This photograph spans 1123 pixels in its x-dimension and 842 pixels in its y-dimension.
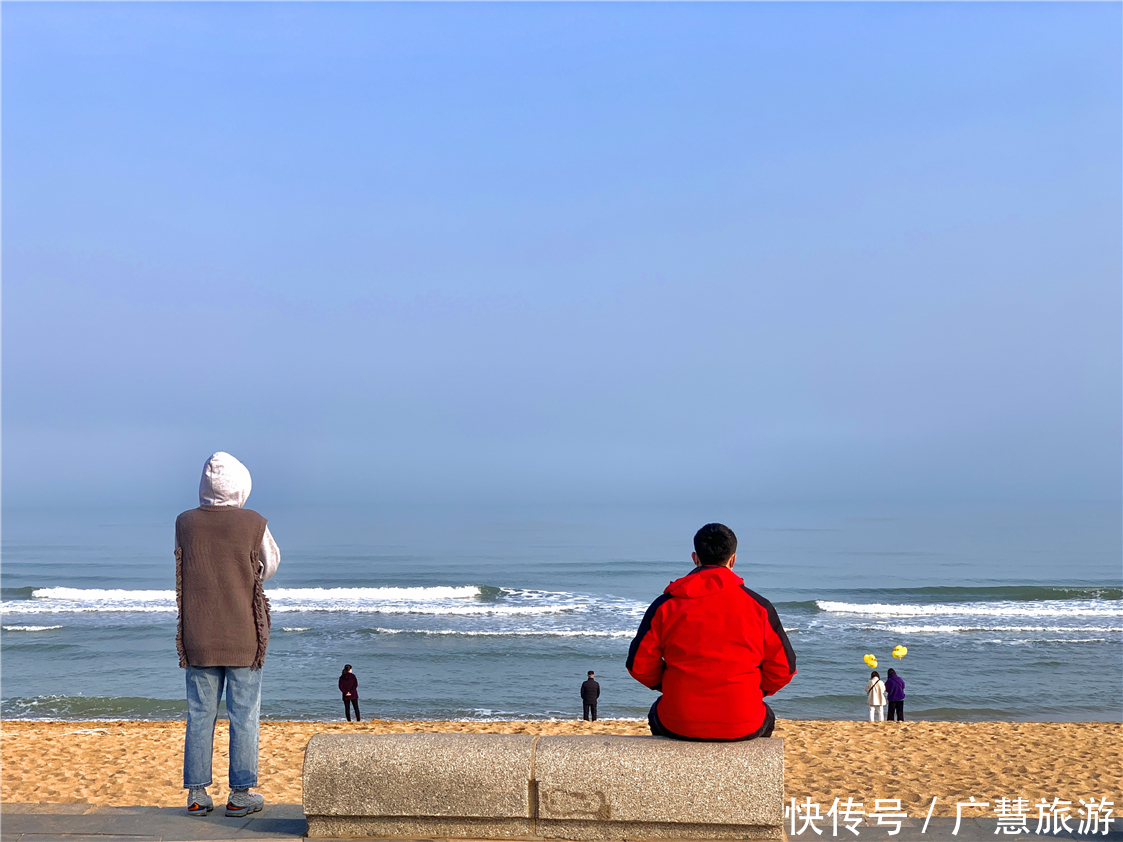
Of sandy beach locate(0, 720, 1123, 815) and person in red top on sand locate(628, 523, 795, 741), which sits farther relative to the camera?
sandy beach locate(0, 720, 1123, 815)

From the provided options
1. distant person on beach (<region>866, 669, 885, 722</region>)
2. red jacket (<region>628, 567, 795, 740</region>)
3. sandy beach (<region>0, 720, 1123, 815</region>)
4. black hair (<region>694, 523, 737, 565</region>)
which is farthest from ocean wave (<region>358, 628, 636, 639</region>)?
black hair (<region>694, 523, 737, 565</region>)

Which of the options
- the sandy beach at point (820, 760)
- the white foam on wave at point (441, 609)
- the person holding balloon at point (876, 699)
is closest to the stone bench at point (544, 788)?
the sandy beach at point (820, 760)

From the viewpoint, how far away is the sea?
18.9 meters

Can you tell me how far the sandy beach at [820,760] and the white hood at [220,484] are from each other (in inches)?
181

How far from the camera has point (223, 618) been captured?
4477 millimetres

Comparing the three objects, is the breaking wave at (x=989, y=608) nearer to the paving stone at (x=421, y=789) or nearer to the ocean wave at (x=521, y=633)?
the ocean wave at (x=521, y=633)

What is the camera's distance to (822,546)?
239 feet

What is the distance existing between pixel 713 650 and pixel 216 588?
8.41 ft

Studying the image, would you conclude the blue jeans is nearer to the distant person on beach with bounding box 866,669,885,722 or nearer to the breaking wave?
the distant person on beach with bounding box 866,669,885,722

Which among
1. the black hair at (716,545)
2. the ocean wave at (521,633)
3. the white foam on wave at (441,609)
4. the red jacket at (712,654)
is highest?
the black hair at (716,545)

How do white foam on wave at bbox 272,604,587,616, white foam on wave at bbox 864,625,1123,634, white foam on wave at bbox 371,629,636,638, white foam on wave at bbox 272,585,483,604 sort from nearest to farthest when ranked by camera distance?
white foam on wave at bbox 371,629,636,638
white foam on wave at bbox 864,625,1123,634
white foam on wave at bbox 272,604,587,616
white foam on wave at bbox 272,585,483,604

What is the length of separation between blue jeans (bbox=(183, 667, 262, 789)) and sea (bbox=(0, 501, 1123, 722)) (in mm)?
13365

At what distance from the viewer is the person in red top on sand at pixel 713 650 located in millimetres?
3895

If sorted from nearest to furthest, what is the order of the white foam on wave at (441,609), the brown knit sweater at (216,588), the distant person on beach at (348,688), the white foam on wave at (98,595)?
1. the brown knit sweater at (216,588)
2. the distant person on beach at (348,688)
3. the white foam on wave at (441,609)
4. the white foam on wave at (98,595)
